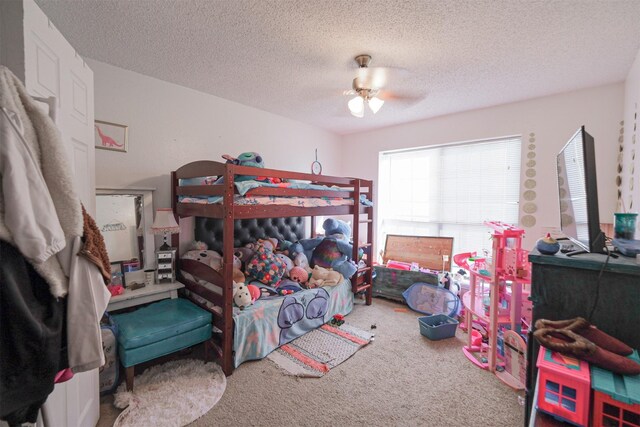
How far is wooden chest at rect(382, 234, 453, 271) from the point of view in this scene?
352cm

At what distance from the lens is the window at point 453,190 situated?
319 cm

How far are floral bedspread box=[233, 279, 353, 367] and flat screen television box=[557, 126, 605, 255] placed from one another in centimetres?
195

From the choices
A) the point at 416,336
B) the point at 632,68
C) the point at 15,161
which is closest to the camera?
the point at 15,161

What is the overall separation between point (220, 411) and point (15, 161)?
1656 millimetres

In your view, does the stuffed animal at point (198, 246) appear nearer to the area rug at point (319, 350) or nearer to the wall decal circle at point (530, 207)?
the area rug at point (319, 350)

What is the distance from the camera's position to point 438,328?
2.46 meters

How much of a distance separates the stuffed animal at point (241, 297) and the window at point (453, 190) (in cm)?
259

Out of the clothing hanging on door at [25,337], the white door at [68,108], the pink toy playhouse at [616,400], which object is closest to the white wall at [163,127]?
the white door at [68,108]

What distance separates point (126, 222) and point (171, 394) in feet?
4.65

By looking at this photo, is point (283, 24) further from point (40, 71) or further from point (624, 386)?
point (624, 386)

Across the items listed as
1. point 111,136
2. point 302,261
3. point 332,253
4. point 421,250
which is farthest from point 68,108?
point 421,250

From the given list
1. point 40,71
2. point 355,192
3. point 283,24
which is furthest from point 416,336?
point 40,71

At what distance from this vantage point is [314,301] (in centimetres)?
258

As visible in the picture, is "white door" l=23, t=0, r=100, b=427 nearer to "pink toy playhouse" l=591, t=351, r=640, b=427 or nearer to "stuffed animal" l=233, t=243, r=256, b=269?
"stuffed animal" l=233, t=243, r=256, b=269
